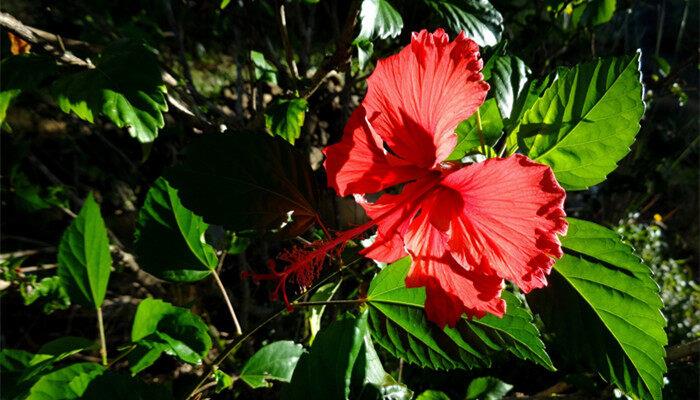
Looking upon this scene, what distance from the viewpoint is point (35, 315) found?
5.64 feet

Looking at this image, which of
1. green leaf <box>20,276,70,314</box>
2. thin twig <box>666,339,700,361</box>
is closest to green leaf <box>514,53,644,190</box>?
thin twig <box>666,339,700,361</box>

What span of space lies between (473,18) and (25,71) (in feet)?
2.53

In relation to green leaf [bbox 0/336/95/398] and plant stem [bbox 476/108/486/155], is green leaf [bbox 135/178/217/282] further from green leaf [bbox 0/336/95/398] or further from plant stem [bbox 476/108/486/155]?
plant stem [bbox 476/108/486/155]

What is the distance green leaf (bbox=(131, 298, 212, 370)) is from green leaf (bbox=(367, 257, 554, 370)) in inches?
12.4

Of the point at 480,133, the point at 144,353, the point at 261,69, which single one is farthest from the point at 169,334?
the point at 261,69

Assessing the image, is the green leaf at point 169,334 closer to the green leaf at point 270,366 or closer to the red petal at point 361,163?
the green leaf at point 270,366

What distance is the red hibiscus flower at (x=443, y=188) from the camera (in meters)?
0.54

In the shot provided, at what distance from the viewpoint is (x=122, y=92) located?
30.1 inches

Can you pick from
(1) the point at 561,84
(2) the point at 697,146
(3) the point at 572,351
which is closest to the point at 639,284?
(3) the point at 572,351

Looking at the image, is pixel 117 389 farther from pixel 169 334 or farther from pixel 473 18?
pixel 473 18

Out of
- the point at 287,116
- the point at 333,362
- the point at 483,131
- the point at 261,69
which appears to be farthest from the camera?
the point at 261,69

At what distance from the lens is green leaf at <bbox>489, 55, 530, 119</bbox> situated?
72cm

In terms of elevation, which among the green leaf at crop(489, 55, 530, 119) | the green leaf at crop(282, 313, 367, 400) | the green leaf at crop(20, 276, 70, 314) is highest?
the green leaf at crop(489, 55, 530, 119)

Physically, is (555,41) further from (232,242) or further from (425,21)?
(232,242)
